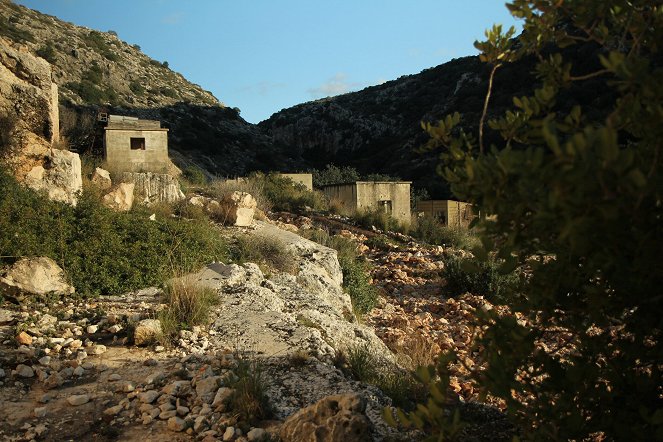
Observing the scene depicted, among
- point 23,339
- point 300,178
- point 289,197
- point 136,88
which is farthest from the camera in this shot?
point 136,88

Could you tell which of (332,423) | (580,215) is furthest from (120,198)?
(580,215)

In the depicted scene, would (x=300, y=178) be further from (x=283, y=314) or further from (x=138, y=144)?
(x=283, y=314)

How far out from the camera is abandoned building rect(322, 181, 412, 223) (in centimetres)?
2242

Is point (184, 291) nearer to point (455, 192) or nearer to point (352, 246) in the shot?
point (455, 192)

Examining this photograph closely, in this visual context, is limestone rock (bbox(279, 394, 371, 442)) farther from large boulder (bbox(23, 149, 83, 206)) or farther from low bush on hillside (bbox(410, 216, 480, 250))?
low bush on hillside (bbox(410, 216, 480, 250))

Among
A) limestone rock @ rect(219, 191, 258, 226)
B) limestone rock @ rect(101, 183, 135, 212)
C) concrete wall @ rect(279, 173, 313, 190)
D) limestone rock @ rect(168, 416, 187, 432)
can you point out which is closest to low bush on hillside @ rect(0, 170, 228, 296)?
limestone rock @ rect(101, 183, 135, 212)

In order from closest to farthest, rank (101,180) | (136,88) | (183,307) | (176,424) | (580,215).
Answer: (580,215), (176,424), (183,307), (101,180), (136,88)

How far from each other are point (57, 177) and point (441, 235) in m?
13.9

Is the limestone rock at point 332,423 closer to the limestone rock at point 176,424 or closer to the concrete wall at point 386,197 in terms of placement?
the limestone rock at point 176,424

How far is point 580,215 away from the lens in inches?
53.6

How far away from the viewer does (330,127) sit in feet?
186

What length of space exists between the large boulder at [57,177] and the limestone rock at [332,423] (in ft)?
21.2

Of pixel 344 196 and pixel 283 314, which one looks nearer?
pixel 283 314

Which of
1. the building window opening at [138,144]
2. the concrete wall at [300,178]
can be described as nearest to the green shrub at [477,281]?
the building window opening at [138,144]
